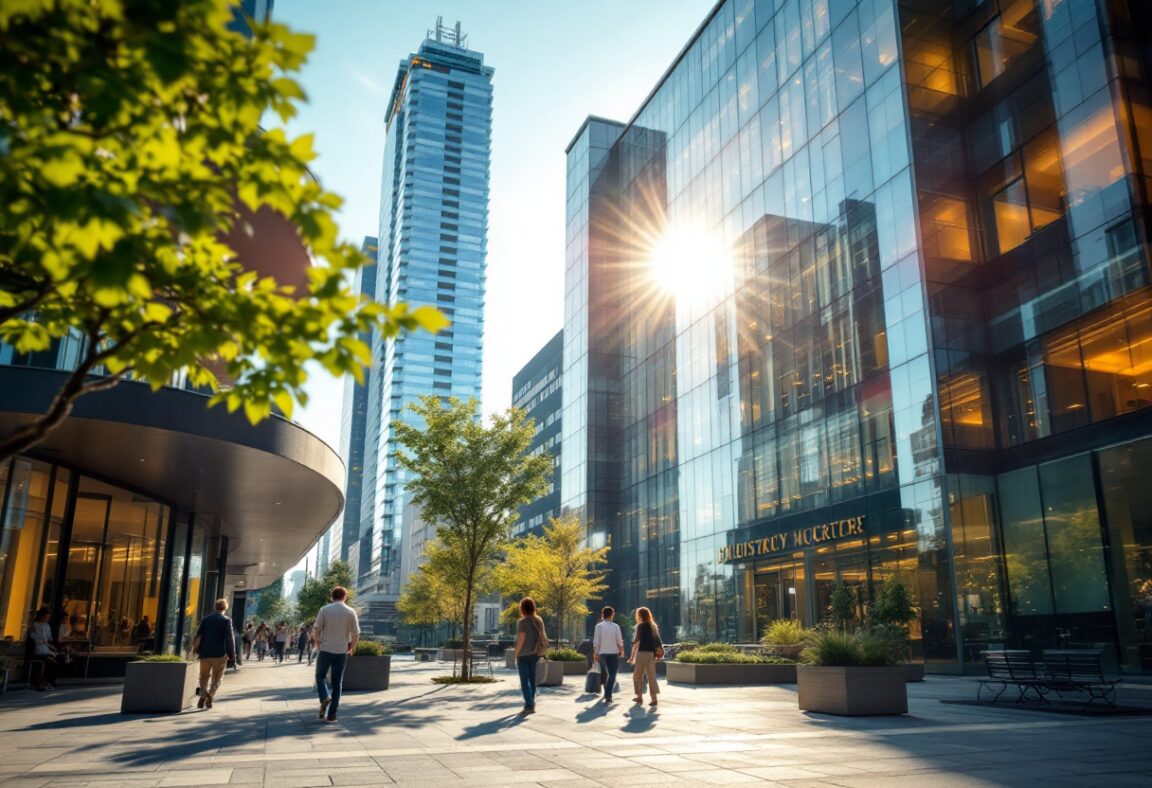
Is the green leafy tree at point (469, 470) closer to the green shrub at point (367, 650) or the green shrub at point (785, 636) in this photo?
the green shrub at point (367, 650)

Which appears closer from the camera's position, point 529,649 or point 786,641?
point 529,649

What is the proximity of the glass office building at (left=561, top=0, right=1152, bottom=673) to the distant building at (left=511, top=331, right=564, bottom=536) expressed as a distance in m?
41.1

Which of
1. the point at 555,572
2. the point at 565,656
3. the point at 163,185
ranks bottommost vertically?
the point at 565,656

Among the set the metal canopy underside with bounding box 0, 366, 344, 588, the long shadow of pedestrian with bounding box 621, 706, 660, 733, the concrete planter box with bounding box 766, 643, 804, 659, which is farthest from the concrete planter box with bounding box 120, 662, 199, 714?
the concrete planter box with bounding box 766, 643, 804, 659

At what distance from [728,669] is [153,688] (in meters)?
13.9

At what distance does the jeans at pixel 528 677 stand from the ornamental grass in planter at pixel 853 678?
4567mm

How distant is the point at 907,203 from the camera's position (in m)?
29.0

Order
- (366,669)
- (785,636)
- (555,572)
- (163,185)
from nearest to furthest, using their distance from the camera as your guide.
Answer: (163,185) < (366,669) < (785,636) < (555,572)

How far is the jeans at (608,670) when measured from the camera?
54.5 ft

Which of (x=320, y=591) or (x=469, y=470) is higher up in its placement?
(x=469, y=470)

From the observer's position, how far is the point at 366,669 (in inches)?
734

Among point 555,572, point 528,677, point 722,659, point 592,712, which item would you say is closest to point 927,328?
point 722,659

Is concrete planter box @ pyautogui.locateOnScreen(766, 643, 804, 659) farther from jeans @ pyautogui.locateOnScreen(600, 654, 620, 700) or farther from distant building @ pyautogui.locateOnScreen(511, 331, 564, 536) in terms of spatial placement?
distant building @ pyautogui.locateOnScreen(511, 331, 564, 536)

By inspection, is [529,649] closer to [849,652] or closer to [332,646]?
[332,646]
